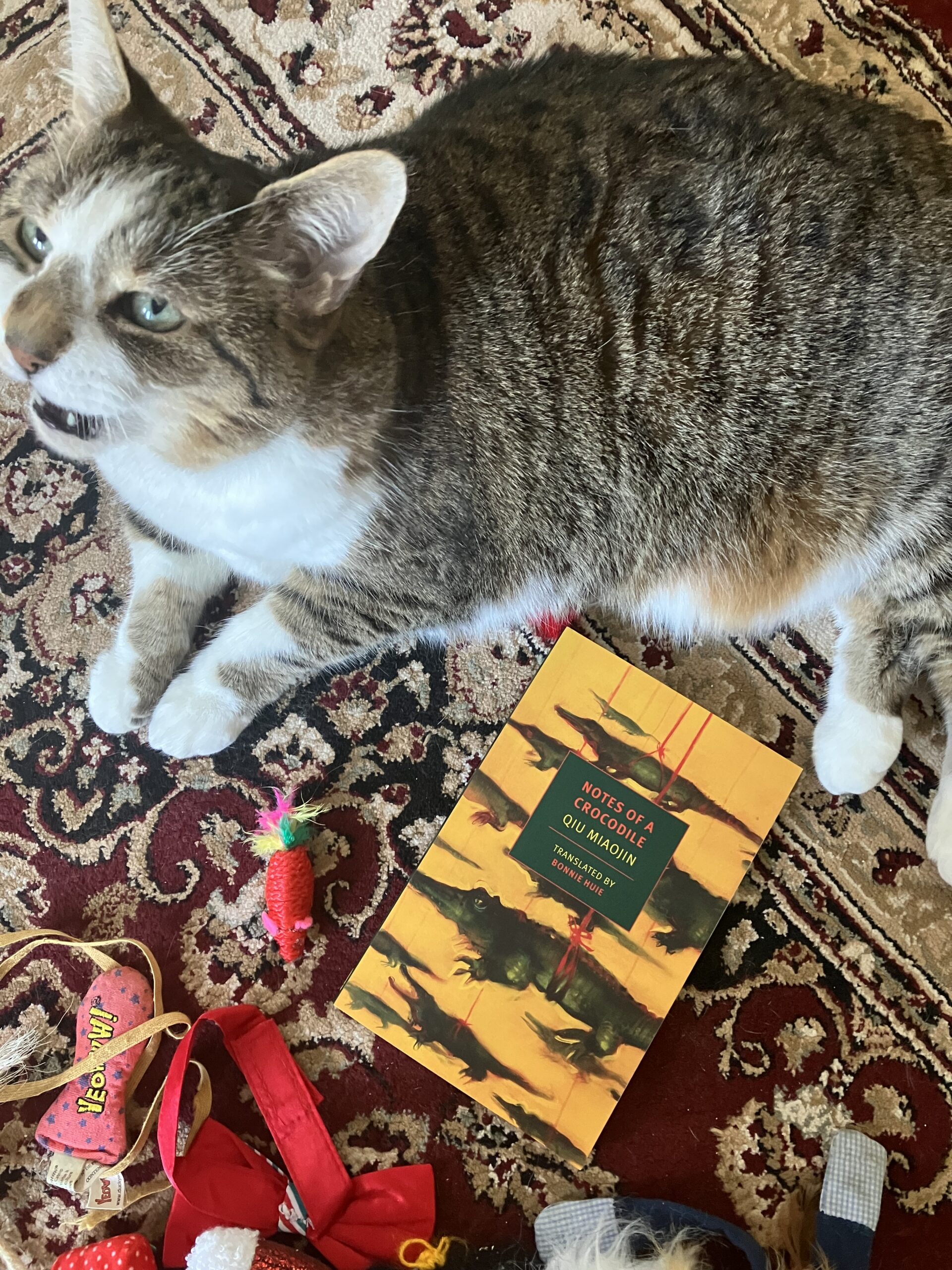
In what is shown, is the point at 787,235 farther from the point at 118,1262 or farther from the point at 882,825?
the point at 118,1262

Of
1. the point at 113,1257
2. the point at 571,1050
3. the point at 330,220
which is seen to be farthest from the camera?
the point at 571,1050

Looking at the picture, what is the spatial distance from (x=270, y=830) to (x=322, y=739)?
0.13 m

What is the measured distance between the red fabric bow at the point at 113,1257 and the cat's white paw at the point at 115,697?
0.58m

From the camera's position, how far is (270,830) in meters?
1.10

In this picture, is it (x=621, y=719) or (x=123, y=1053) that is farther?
(x=621, y=719)

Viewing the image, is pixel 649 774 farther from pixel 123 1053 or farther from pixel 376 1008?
pixel 123 1053

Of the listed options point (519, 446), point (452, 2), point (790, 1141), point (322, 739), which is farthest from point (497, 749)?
point (452, 2)

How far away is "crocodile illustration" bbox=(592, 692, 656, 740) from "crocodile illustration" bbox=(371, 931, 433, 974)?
0.39 meters

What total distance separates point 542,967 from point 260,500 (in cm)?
67

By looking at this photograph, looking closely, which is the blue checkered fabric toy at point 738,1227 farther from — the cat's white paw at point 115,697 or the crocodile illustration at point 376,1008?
the cat's white paw at point 115,697

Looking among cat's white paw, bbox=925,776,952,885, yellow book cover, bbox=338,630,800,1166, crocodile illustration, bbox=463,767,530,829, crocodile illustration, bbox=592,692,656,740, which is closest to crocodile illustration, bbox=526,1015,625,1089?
yellow book cover, bbox=338,630,800,1166

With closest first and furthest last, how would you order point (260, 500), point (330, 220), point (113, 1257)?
point (330, 220) < point (260, 500) < point (113, 1257)

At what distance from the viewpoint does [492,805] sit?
3.71 ft

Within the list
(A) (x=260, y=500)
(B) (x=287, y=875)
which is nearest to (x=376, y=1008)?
(B) (x=287, y=875)
